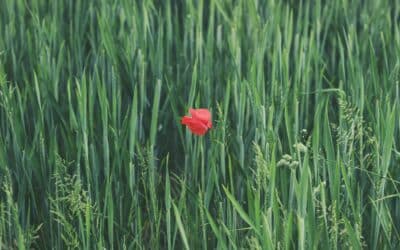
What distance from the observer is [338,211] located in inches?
76.4

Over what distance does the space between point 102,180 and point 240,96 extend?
0.40 metres

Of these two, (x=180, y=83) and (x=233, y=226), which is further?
(x=180, y=83)

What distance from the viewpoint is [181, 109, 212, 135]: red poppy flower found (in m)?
1.94

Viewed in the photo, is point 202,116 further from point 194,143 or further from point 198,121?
point 194,143

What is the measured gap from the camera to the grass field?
6.36ft

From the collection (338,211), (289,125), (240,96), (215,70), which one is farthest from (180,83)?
(338,211)

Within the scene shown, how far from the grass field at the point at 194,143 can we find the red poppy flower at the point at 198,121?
47 millimetres

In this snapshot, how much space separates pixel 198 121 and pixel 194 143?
303mm

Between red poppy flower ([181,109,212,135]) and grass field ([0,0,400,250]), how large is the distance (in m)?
0.05

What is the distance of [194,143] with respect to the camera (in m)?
2.24

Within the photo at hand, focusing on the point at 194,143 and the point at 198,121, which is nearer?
the point at 198,121

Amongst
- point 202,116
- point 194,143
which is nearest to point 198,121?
point 202,116

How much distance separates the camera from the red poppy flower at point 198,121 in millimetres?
1941

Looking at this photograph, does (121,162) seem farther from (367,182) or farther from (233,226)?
(367,182)
